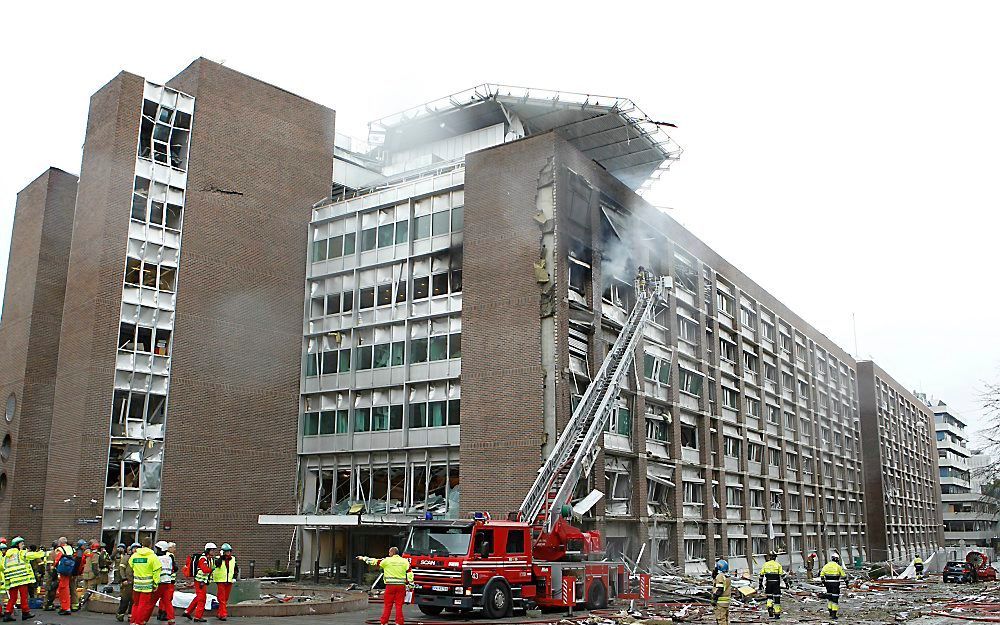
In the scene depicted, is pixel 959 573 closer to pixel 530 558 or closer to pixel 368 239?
pixel 530 558

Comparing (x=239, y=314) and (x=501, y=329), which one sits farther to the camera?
(x=239, y=314)

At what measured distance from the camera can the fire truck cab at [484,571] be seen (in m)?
21.1

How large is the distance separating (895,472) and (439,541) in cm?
6535

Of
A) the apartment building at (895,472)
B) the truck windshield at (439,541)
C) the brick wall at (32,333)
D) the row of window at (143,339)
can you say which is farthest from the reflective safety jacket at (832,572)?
the apartment building at (895,472)

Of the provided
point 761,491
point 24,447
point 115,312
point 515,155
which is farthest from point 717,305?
point 24,447

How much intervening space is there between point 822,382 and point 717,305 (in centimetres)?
2074

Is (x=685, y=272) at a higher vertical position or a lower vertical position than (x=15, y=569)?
higher

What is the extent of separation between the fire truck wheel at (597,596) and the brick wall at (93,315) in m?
18.8

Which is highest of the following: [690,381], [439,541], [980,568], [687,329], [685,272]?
[685,272]

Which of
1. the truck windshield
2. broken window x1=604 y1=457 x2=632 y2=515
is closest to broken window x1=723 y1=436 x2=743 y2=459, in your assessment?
broken window x1=604 y1=457 x2=632 y2=515

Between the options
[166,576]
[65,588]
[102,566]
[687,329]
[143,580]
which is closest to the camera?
[143,580]

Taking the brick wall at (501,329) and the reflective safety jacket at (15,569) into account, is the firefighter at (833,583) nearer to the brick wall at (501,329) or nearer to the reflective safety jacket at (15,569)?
the brick wall at (501,329)

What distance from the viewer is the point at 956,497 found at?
11425cm

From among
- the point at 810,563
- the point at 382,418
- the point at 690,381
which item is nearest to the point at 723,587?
the point at 382,418
